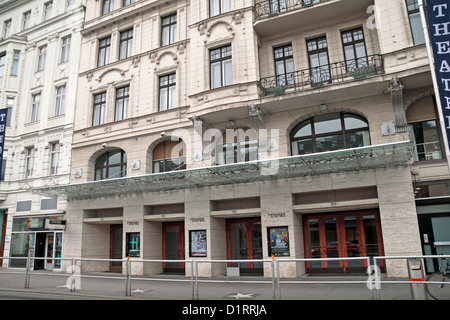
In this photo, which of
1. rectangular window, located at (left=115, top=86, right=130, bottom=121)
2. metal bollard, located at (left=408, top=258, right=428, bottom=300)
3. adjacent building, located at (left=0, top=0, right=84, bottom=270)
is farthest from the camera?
adjacent building, located at (left=0, top=0, right=84, bottom=270)

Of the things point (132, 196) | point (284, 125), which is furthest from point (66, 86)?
point (284, 125)

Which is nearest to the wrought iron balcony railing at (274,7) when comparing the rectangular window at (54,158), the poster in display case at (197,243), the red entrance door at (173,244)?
the poster in display case at (197,243)

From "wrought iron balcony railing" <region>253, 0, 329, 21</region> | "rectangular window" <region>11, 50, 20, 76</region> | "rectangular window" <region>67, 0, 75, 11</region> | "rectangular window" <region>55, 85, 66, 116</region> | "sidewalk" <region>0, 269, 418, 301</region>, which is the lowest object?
"sidewalk" <region>0, 269, 418, 301</region>

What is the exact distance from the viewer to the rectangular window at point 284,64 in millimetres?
15815

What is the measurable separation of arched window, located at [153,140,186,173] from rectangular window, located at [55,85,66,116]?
843 centimetres

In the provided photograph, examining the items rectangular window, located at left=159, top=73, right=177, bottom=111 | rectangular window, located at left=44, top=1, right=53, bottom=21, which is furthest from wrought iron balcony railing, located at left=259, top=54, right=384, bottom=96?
rectangular window, located at left=44, top=1, right=53, bottom=21

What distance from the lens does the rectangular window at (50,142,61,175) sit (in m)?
21.5

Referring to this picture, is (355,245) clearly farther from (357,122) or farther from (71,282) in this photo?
(71,282)

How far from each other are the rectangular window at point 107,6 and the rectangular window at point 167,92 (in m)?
7.19

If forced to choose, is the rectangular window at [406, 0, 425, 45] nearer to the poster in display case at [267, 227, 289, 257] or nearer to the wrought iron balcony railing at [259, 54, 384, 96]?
the wrought iron balcony railing at [259, 54, 384, 96]

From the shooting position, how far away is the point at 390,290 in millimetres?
8266

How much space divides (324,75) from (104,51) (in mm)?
14234

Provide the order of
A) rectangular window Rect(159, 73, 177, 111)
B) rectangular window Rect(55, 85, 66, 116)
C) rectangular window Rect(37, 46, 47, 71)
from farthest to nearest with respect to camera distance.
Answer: rectangular window Rect(37, 46, 47, 71) < rectangular window Rect(55, 85, 66, 116) < rectangular window Rect(159, 73, 177, 111)

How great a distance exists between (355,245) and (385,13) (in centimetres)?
957
